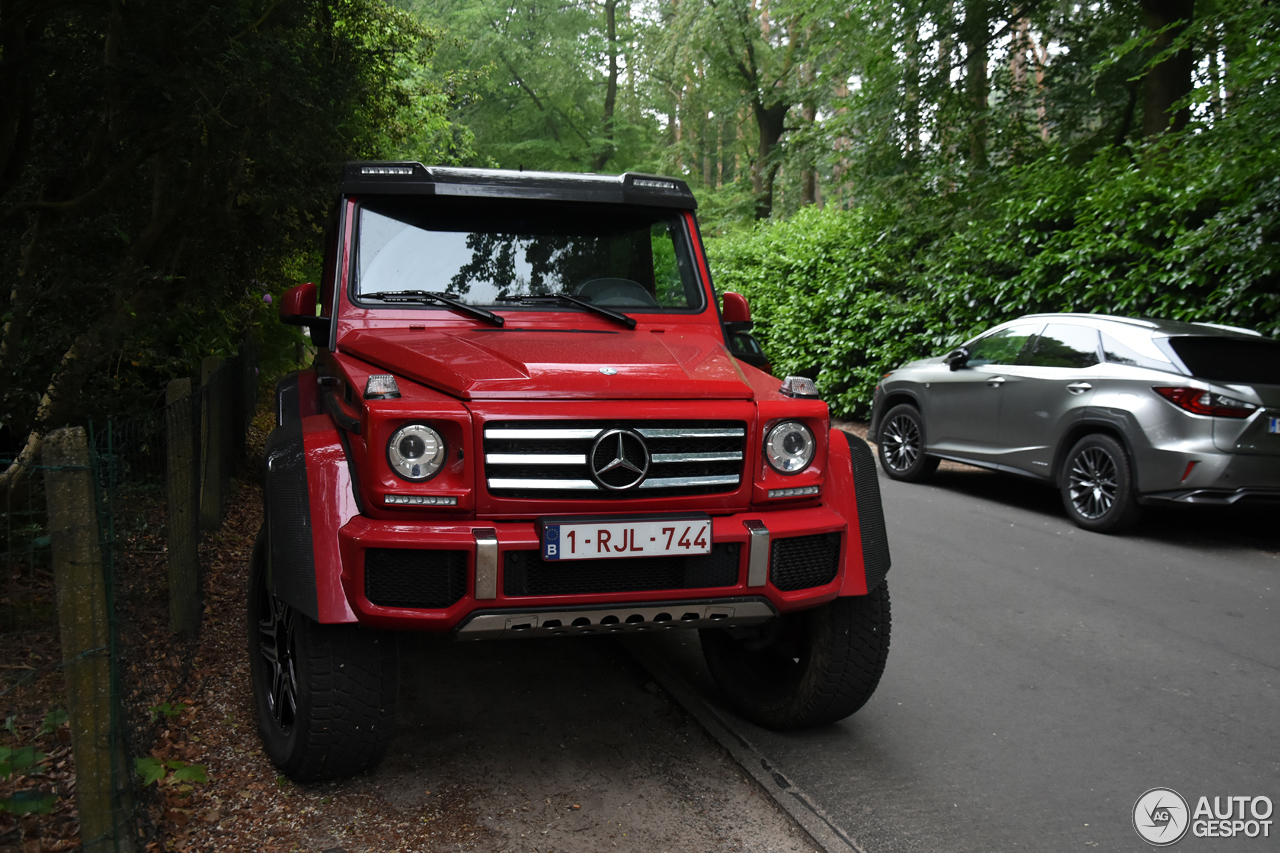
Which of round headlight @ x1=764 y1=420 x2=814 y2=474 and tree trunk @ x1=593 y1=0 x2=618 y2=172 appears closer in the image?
round headlight @ x1=764 y1=420 x2=814 y2=474

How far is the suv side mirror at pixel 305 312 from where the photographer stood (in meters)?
4.52

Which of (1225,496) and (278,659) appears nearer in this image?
(278,659)

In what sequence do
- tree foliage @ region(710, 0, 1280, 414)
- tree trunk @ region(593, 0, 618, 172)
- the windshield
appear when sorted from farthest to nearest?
tree trunk @ region(593, 0, 618, 172)
tree foliage @ region(710, 0, 1280, 414)
the windshield

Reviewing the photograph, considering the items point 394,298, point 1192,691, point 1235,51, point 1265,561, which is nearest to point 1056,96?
point 1235,51

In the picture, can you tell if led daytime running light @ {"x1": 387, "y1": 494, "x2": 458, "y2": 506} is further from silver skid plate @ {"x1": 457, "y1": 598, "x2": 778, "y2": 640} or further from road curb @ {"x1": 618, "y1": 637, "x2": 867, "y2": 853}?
road curb @ {"x1": 618, "y1": 637, "x2": 867, "y2": 853}

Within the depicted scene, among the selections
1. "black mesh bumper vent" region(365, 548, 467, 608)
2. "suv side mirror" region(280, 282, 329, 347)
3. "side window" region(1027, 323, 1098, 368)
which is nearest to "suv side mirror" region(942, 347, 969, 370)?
"side window" region(1027, 323, 1098, 368)

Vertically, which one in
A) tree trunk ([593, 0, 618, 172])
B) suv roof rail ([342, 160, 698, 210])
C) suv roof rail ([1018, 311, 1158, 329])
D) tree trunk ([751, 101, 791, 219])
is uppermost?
tree trunk ([593, 0, 618, 172])

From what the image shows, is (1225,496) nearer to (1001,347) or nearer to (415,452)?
(1001,347)

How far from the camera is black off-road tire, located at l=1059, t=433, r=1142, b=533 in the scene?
25.9ft

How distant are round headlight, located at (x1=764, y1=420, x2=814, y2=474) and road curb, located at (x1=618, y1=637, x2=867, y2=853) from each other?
1136mm

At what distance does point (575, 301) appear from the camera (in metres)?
4.49

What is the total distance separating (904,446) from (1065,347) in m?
2.32

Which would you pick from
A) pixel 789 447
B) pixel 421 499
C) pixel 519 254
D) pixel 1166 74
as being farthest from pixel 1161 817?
pixel 1166 74

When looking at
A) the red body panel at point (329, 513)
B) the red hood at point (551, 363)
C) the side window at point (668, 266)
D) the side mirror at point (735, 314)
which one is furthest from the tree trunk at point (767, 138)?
the red body panel at point (329, 513)
